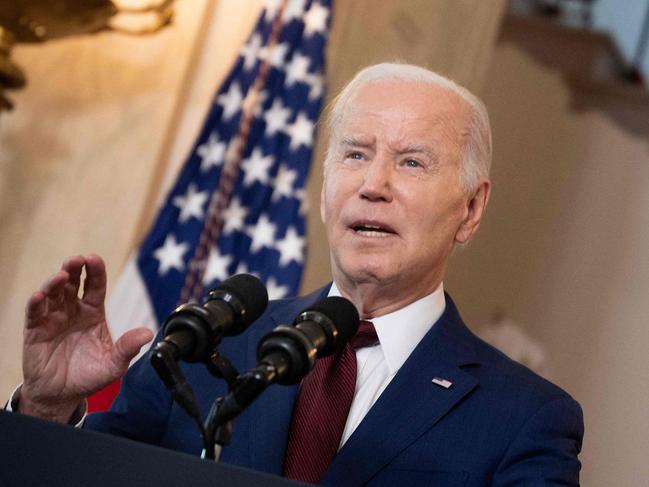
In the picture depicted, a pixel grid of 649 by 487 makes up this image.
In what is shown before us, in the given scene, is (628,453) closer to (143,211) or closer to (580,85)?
(580,85)

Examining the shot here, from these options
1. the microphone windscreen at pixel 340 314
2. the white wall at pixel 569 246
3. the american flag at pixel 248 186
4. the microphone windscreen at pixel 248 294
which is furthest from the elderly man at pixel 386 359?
the white wall at pixel 569 246

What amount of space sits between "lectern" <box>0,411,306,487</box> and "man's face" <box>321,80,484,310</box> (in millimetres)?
929

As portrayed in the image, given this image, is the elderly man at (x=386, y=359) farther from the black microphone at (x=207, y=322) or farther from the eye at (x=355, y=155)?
the black microphone at (x=207, y=322)

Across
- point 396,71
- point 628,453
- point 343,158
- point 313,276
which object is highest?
point 396,71

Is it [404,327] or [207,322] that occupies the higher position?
[207,322]

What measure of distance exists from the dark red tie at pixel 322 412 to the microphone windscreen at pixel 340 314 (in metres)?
0.40

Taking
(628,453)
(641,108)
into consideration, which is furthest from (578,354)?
(641,108)

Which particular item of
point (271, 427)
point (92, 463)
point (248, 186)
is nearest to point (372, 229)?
point (271, 427)

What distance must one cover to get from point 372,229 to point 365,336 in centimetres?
23

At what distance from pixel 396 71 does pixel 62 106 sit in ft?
10.3

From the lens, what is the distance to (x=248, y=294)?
1989 millimetres

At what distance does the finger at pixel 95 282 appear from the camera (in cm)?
215

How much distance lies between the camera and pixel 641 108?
11.1m

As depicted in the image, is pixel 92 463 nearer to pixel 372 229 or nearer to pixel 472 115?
pixel 372 229
